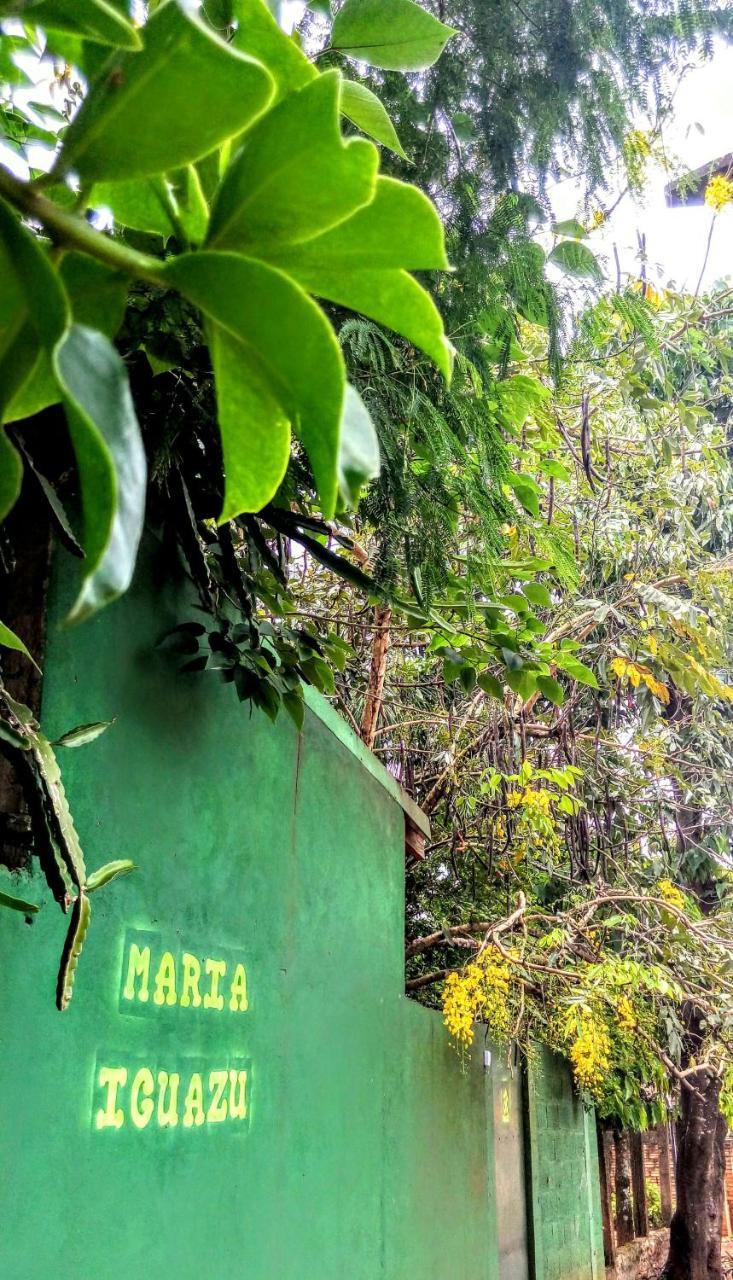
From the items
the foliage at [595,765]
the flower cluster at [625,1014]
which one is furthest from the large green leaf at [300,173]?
the flower cluster at [625,1014]

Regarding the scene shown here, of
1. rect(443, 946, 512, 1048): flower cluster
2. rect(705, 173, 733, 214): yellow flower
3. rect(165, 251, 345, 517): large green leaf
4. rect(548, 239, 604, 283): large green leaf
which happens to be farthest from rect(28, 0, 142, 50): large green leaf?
rect(443, 946, 512, 1048): flower cluster

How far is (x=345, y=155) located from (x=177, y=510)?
6.21 feet

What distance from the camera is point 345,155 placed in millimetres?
471

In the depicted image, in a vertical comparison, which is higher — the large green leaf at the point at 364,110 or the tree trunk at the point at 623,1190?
the large green leaf at the point at 364,110

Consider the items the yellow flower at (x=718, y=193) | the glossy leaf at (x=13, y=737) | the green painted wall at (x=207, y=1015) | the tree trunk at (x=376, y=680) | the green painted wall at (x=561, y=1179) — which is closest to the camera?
the glossy leaf at (x=13, y=737)

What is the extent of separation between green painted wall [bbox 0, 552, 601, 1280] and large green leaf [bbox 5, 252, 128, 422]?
147 centimetres

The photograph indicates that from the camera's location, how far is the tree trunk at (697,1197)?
9.71m

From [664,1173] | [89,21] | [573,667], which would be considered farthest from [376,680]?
[664,1173]

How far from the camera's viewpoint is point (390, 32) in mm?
907

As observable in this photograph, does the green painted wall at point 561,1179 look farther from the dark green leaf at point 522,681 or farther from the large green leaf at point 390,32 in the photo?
the large green leaf at point 390,32

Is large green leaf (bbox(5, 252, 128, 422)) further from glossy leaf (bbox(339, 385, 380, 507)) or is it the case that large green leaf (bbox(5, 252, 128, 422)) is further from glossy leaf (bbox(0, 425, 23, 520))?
glossy leaf (bbox(339, 385, 380, 507))

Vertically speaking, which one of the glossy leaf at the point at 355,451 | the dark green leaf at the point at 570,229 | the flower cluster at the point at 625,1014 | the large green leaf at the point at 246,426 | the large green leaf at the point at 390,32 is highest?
the dark green leaf at the point at 570,229

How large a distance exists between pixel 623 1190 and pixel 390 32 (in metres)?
12.2

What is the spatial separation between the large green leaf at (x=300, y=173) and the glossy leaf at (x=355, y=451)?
82 millimetres
